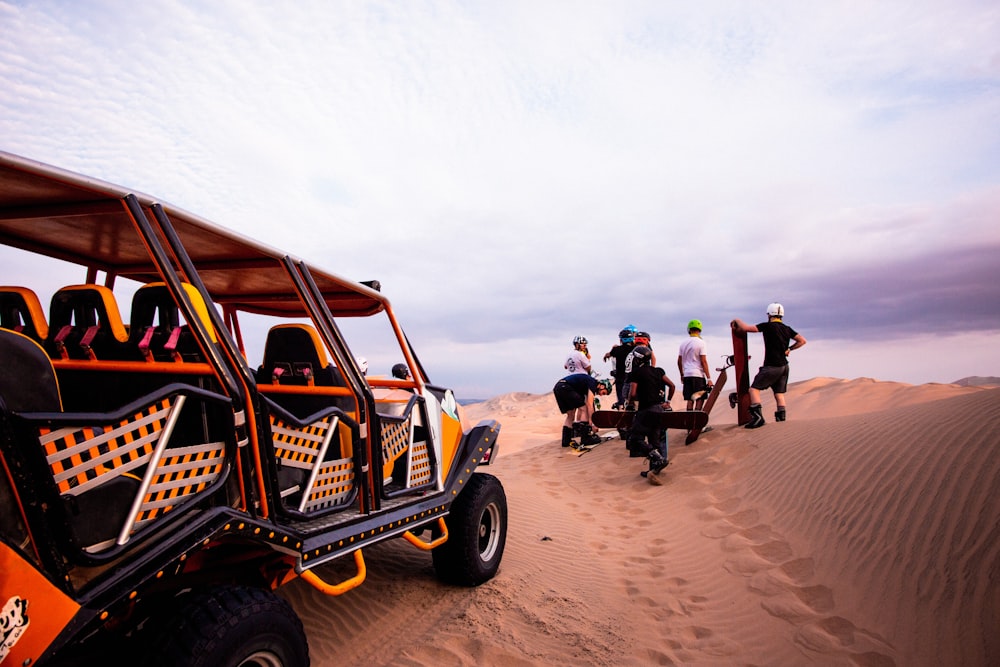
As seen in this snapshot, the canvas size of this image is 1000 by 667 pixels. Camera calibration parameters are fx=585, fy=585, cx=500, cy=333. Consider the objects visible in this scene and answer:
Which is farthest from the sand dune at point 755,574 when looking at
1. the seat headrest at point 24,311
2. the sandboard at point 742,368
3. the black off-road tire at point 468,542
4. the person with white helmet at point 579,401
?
the person with white helmet at point 579,401

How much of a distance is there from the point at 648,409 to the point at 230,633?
7446mm

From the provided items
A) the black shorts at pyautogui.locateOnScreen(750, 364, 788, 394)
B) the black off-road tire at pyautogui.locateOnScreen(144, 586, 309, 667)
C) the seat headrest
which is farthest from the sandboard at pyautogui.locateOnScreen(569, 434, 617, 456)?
the seat headrest

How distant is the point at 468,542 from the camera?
183 inches

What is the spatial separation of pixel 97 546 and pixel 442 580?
3.04 meters

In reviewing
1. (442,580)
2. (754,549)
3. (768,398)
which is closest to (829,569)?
(754,549)

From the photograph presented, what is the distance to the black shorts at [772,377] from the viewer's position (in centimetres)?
902

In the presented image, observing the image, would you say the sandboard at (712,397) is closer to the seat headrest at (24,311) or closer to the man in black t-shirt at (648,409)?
the man in black t-shirt at (648,409)

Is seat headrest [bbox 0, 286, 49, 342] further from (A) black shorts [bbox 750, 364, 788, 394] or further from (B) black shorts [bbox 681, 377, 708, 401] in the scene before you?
(B) black shorts [bbox 681, 377, 708, 401]

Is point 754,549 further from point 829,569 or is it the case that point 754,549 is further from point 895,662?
point 895,662

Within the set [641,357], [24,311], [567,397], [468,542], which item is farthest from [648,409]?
[24,311]

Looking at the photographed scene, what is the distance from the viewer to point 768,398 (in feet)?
64.3

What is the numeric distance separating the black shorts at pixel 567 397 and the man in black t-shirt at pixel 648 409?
2267 mm

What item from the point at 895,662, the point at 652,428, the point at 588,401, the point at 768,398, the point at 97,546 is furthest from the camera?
the point at 768,398

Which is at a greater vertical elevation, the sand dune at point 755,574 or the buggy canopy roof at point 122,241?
the buggy canopy roof at point 122,241
